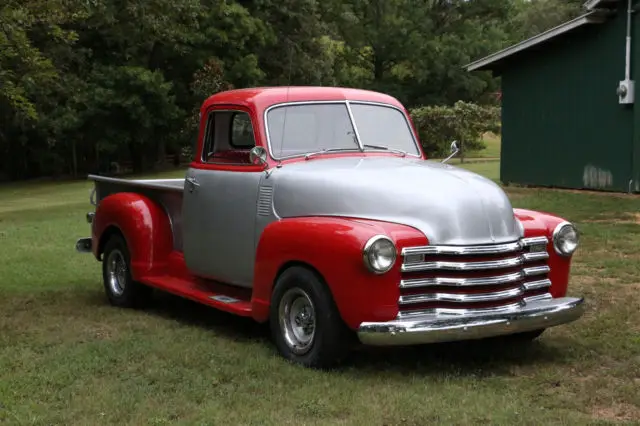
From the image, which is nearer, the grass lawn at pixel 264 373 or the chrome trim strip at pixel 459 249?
the grass lawn at pixel 264 373

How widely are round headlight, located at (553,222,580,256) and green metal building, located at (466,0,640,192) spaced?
37.8 ft

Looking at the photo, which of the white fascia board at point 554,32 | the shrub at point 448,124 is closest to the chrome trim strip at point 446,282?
the white fascia board at point 554,32

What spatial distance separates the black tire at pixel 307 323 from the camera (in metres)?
5.64

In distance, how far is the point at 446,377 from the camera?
5539 millimetres

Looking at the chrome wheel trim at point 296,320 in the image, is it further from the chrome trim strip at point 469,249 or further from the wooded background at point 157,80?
the wooded background at point 157,80

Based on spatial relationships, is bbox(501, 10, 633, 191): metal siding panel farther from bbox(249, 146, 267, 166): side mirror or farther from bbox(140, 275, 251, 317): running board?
bbox(249, 146, 267, 166): side mirror

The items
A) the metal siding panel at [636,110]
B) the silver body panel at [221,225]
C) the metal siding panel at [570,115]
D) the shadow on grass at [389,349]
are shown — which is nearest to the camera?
the shadow on grass at [389,349]

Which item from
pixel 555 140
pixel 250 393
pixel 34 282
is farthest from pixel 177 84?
pixel 250 393

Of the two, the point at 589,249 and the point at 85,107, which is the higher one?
the point at 85,107

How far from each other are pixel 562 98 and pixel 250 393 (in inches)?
590

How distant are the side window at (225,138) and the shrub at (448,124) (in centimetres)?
3010

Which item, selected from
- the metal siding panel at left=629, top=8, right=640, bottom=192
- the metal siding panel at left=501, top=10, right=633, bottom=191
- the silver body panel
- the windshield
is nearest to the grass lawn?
the silver body panel

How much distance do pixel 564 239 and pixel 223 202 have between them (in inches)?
105

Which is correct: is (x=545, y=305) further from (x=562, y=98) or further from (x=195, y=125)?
(x=195, y=125)
